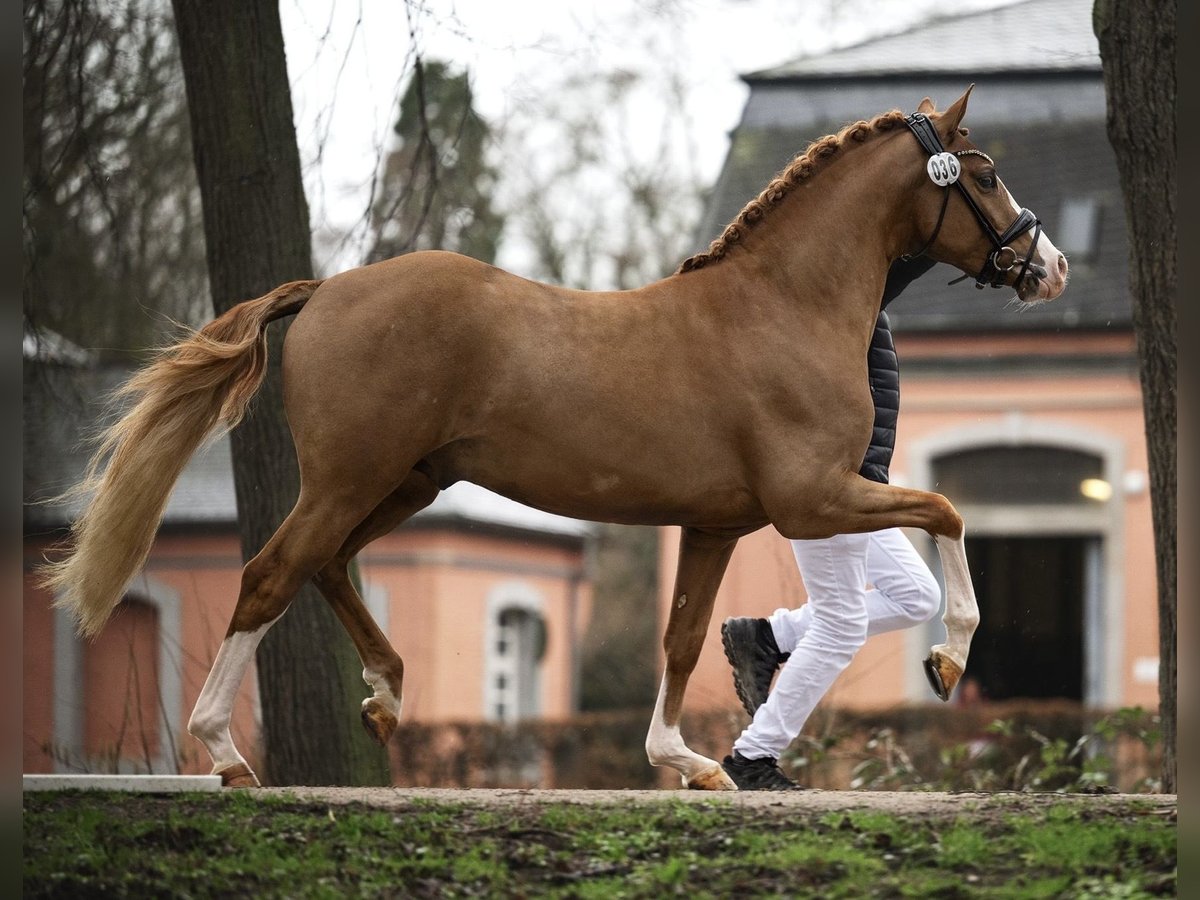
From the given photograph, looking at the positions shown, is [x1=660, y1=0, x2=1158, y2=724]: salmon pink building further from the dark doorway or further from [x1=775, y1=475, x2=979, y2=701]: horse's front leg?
[x1=775, y1=475, x2=979, y2=701]: horse's front leg

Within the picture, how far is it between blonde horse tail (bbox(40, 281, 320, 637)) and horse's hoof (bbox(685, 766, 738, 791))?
1.95m

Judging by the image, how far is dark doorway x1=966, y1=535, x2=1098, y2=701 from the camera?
1991cm

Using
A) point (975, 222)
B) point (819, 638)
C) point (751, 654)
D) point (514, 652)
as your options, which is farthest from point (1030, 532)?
point (975, 222)

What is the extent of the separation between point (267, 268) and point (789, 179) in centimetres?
255

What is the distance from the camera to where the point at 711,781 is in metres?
5.28

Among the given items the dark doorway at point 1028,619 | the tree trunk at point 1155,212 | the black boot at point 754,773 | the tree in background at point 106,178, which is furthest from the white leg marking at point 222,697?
the dark doorway at point 1028,619

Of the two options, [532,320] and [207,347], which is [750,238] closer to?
[532,320]

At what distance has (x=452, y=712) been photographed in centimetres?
2147

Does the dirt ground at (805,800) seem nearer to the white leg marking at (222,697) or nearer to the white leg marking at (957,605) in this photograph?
the white leg marking at (222,697)

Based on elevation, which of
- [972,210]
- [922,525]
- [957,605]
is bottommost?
[957,605]

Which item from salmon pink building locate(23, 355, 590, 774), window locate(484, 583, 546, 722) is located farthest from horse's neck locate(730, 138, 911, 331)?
window locate(484, 583, 546, 722)

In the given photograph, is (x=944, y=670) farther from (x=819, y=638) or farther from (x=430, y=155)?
(x=430, y=155)

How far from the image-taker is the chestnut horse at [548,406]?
4.92 m

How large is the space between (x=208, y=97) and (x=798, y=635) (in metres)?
3.39
